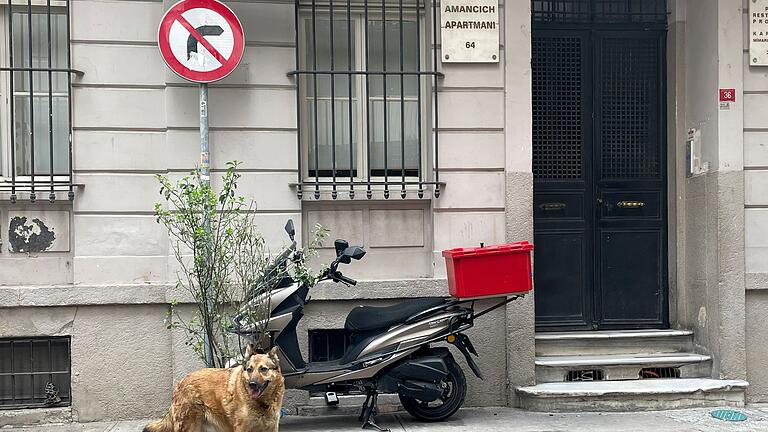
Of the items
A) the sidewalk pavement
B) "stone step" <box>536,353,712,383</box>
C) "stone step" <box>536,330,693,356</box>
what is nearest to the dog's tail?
the sidewalk pavement

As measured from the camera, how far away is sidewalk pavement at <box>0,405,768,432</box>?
7.02 m

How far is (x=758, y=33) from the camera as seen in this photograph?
816cm

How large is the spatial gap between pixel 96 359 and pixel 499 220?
410 centimetres

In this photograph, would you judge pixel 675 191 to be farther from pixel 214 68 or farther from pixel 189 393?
pixel 189 393

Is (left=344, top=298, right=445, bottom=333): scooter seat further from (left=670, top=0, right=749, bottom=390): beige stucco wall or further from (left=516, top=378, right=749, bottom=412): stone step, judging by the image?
(left=670, top=0, right=749, bottom=390): beige stucco wall

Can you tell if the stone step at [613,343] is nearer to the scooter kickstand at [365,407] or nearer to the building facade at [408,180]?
the building facade at [408,180]

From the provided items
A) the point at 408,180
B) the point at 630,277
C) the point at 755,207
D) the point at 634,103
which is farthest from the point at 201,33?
the point at 755,207

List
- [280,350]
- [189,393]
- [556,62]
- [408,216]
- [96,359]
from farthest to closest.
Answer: [556,62] < [408,216] < [96,359] < [280,350] < [189,393]

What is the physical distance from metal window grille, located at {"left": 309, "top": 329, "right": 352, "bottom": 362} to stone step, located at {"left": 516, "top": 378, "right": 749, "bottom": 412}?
1.77 metres

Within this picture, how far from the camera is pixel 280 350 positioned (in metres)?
6.82

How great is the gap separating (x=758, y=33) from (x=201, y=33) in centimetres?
555

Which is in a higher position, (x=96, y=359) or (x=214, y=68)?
(x=214, y=68)

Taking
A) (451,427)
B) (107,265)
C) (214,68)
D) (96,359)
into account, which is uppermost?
(214,68)

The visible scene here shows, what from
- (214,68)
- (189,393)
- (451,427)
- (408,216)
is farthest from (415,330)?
(214,68)
